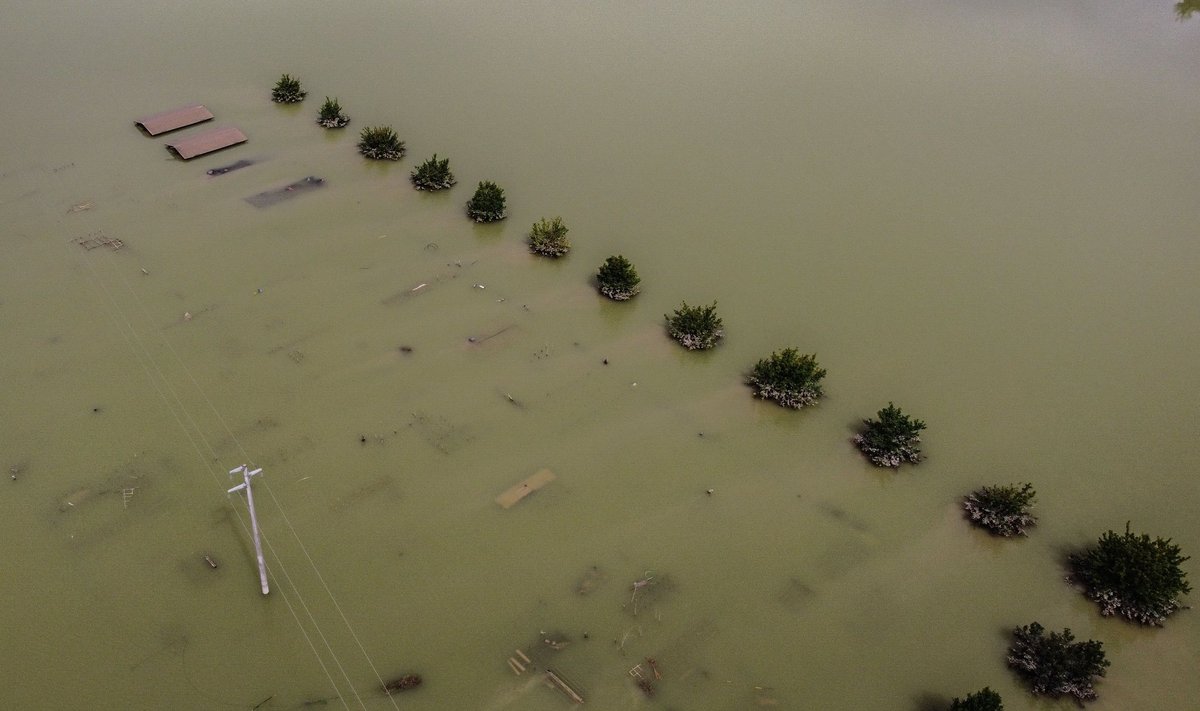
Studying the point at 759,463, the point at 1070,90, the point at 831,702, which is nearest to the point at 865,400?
the point at 759,463

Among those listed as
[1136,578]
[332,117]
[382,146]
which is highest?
[1136,578]

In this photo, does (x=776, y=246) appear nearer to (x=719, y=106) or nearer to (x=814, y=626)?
(x=719, y=106)

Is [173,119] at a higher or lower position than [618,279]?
lower

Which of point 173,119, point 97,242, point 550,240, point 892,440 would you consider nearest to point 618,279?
point 550,240

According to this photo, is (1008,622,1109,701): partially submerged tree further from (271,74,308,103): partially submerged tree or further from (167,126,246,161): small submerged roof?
(271,74,308,103): partially submerged tree

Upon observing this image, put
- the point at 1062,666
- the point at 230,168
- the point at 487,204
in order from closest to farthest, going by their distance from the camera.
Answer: the point at 1062,666 < the point at 487,204 < the point at 230,168

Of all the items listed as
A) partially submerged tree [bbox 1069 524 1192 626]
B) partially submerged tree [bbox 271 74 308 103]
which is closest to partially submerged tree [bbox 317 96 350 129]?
partially submerged tree [bbox 271 74 308 103]

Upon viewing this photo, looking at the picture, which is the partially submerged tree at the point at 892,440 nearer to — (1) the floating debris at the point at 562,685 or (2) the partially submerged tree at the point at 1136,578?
(2) the partially submerged tree at the point at 1136,578

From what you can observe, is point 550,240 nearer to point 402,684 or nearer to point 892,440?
point 892,440
